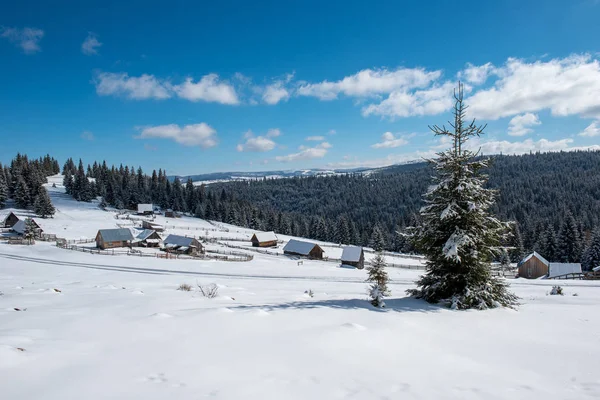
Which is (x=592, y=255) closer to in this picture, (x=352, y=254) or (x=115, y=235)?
(x=352, y=254)

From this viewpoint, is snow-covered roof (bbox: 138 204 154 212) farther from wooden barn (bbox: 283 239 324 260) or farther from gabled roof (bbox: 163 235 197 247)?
wooden barn (bbox: 283 239 324 260)

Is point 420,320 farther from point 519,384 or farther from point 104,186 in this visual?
point 104,186

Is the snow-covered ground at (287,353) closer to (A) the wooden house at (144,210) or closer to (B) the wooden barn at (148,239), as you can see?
(B) the wooden barn at (148,239)

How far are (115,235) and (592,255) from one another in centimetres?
8216

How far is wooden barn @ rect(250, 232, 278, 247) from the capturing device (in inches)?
2682

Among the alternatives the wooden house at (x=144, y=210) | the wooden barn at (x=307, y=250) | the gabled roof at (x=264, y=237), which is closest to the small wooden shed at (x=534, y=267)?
the wooden barn at (x=307, y=250)

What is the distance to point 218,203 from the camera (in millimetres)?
108500

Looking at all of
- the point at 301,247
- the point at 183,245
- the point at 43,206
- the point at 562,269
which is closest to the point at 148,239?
the point at 183,245

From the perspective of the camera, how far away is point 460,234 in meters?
12.4

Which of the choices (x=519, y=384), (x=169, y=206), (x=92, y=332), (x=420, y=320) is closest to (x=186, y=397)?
(x=92, y=332)

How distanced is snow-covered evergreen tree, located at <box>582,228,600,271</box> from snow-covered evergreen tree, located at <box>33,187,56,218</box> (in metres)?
110

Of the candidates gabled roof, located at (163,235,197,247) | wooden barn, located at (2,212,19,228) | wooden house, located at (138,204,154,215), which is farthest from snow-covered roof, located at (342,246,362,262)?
wooden house, located at (138,204,154,215)

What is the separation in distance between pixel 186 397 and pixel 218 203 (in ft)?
353

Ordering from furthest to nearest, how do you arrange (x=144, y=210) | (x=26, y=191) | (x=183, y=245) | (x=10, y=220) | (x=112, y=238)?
1. (x=144, y=210)
2. (x=26, y=191)
3. (x=10, y=220)
4. (x=183, y=245)
5. (x=112, y=238)
